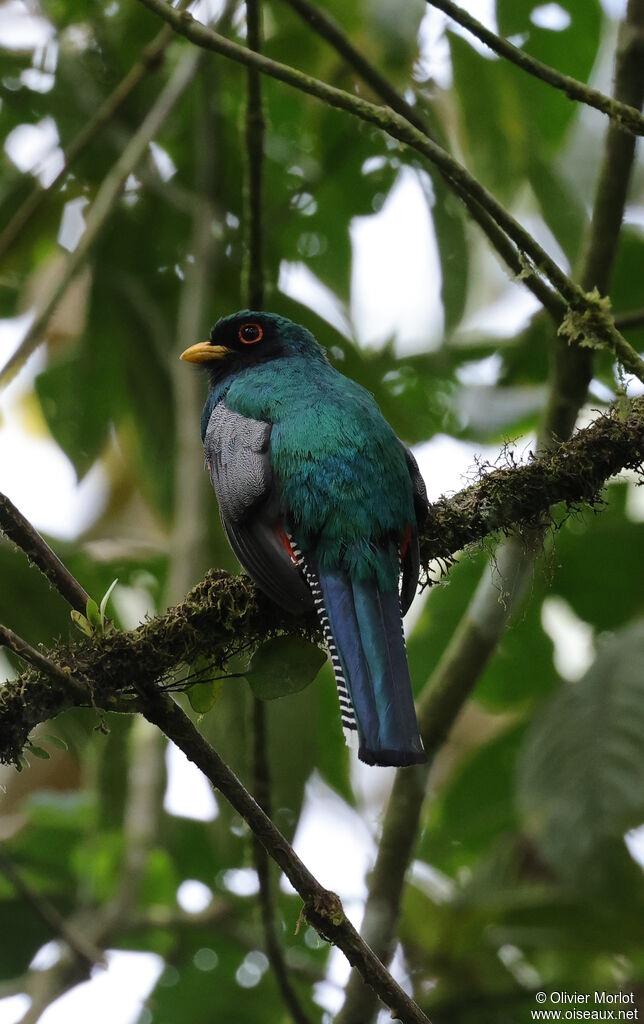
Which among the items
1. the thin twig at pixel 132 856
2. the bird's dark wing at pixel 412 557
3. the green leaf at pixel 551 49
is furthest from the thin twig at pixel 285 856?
the green leaf at pixel 551 49

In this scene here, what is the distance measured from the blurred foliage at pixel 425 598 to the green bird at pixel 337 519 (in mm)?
635

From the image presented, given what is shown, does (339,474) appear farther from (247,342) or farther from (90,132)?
(90,132)

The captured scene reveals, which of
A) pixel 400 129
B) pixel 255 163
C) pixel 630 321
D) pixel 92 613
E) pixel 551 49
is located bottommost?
pixel 92 613

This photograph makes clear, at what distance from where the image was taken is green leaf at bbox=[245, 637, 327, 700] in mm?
2596

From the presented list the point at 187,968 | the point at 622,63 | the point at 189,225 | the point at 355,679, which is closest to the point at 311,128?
the point at 189,225

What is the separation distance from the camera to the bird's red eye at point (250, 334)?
4.34m

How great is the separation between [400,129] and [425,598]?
2.35m

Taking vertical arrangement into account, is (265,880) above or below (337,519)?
below

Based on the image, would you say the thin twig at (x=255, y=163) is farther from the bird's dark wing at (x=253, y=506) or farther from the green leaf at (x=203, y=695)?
the green leaf at (x=203, y=695)

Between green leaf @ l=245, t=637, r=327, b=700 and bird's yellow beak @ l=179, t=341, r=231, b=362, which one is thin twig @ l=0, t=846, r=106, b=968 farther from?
bird's yellow beak @ l=179, t=341, r=231, b=362

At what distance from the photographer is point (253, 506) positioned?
10.5 feet

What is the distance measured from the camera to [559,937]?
4.12 meters

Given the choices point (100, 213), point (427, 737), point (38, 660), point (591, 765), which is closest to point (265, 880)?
point (427, 737)

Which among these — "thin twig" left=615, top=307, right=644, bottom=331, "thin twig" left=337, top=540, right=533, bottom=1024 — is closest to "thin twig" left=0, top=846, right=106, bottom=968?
"thin twig" left=337, top=540, right=533, bottom=1024
